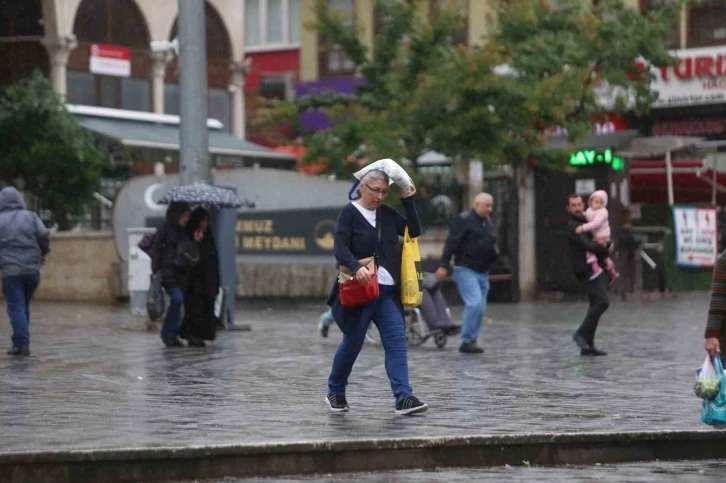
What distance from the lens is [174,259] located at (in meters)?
17.2

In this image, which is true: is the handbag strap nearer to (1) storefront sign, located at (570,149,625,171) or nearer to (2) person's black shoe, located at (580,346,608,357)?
(2) person's black shoe, located at (580,346,608,357)

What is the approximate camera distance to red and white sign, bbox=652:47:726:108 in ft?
129

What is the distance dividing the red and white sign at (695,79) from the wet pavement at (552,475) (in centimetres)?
3036

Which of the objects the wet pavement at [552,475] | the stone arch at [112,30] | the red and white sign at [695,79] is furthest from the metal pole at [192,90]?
the red and white sign at [695,79]

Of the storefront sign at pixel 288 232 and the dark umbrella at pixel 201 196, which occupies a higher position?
the dark umbrella at pixel 201 196

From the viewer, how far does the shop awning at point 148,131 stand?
33625 millimetres

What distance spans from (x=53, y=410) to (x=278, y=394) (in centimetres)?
196

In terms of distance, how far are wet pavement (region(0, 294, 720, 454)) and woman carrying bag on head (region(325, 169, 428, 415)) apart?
0.27 metres

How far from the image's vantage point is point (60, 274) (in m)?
27.3

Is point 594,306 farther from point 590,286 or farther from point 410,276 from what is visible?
point 410,276

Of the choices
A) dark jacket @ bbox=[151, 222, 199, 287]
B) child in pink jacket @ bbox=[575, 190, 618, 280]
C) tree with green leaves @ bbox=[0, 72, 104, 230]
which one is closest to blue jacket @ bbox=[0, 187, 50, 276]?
dark jacket @ bbox=[151, 222, 199, 287]

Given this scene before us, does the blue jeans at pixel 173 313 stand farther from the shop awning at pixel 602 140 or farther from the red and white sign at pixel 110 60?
the red and white sign at pixel 110 60

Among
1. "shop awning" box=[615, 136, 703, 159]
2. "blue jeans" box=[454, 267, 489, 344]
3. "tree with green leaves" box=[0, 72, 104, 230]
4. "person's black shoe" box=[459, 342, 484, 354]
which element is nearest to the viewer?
"blue jeans" box=[454, 267, 489, 344]

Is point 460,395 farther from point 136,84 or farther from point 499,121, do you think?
point 136,84
